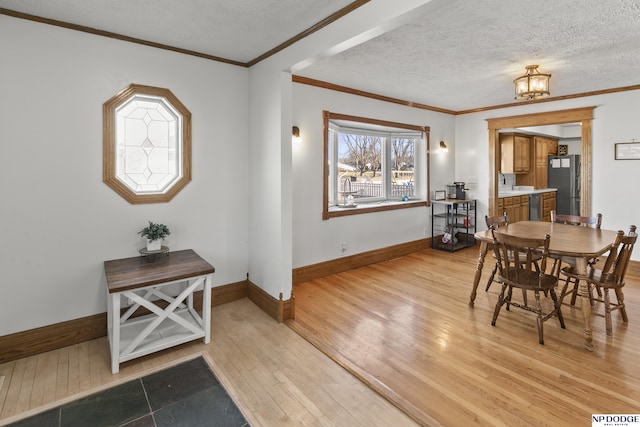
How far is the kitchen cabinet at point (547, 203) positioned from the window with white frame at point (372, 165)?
11.6 feet

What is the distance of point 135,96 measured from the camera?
2895mm

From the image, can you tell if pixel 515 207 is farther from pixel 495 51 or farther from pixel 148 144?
pixel 148 144

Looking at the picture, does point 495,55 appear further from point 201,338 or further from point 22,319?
point 22,319

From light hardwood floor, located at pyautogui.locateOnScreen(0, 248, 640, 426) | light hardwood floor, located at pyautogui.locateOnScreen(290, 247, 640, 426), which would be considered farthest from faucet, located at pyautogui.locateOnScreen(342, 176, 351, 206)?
light hardwood floor, located at pyautogui.locateOnScreen(0, 248, 640, 426)

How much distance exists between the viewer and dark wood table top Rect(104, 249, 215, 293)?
2341 millimetres

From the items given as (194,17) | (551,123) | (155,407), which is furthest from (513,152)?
(155,407)

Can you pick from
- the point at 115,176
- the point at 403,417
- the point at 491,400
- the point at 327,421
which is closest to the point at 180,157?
the point at 115,176

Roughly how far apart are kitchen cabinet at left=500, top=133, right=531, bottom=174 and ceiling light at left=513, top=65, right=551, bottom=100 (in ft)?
11.6

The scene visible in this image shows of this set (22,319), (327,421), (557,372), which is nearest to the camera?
(327,421)

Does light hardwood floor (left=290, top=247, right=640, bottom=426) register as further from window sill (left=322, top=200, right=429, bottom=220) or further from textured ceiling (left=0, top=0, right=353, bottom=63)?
textured ceiling (left=0, top=0, right=353, bottom=63)

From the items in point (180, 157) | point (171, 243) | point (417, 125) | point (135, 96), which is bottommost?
point (171, 243)

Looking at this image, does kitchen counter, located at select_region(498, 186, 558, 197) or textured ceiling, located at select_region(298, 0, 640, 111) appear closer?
textured ceiling, located at select_region(298, 0, 640, 111)

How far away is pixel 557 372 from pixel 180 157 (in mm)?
3477

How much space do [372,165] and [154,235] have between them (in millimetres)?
3633
